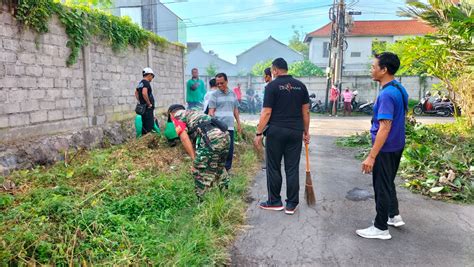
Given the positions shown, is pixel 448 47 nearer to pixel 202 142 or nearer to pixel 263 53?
pixel 202 142

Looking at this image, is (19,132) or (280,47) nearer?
(19,132)

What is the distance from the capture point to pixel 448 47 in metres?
6.46

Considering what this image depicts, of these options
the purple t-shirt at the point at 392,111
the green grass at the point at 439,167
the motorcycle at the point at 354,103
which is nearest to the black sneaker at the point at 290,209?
the purple t-shirt at the point at 392,111

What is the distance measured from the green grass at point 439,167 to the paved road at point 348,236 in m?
0.26

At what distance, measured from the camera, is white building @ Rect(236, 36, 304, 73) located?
136 feet

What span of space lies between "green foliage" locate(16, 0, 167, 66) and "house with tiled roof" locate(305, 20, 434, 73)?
2698 cm

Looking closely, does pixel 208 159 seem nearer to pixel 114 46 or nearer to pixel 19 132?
pixel 19 132


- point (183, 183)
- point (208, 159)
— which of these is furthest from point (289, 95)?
point (183, 183)

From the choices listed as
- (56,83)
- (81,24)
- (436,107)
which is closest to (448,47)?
(81,24)

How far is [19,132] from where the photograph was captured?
4.75 meters

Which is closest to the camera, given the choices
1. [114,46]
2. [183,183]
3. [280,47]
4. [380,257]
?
[380,257]

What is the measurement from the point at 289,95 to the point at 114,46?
497 cm

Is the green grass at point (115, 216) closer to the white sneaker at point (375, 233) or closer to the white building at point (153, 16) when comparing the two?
the white sneaker at point (375, 233)

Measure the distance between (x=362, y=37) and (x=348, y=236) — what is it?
109ft
